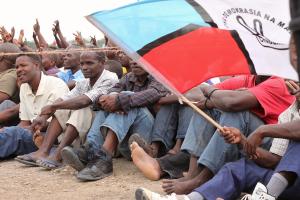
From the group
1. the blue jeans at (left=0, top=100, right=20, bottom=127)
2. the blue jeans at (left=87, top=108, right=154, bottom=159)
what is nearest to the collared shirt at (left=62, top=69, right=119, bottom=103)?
the blue jeans at (left=87, top=108, right=154, bottom=159)

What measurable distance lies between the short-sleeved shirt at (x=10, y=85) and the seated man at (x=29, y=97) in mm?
472

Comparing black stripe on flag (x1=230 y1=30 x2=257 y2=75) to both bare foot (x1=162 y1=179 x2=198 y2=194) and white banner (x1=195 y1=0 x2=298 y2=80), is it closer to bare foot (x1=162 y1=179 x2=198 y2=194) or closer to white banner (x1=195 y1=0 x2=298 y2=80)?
white banner (x1=195 y1=0 x2=298 y2=80)

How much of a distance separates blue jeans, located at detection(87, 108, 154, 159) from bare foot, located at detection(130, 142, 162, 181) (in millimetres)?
471

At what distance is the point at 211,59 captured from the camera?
137 inches

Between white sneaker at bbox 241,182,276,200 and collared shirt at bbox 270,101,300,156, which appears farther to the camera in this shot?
collared shirt at bbox 270,101,300,156

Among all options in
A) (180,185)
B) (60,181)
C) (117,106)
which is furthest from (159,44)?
(60,181)

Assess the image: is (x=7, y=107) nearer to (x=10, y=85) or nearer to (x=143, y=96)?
(x=10, y=85)

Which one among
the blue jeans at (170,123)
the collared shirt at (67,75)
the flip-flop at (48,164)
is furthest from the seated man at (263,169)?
the collared shirt at (67,75)

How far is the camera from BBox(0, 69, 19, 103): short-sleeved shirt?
6495 mm

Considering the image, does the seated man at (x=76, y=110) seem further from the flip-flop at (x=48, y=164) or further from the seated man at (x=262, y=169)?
the seated man at (x=262, y=169)

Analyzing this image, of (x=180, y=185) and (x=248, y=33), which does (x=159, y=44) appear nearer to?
(x=248, y=33)

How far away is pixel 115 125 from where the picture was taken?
4.86 m

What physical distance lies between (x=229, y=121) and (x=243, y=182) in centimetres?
42

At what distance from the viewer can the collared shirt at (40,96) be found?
19.6 ft
